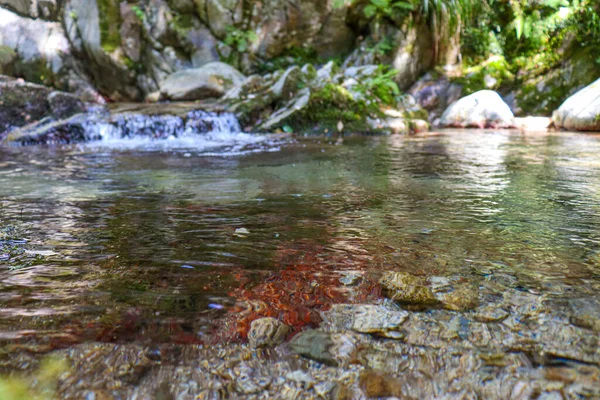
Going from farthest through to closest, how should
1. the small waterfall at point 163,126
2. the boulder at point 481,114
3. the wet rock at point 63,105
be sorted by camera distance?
the boulder at point 481,114, the wet rock at point 63,105, the small waterfall at point 163,126

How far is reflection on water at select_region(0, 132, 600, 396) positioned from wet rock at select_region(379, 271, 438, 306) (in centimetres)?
4

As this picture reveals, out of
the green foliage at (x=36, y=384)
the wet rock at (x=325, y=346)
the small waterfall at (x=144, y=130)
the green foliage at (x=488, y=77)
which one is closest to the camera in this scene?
the green foliage at (x=36, y=384)

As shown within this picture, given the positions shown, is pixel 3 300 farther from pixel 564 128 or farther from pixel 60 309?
pixel 564 128

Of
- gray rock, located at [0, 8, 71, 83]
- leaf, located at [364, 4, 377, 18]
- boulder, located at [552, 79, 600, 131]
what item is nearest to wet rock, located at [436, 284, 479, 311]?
boulder, located at [552, 79, 600, 131]

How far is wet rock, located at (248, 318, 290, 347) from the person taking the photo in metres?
1.00

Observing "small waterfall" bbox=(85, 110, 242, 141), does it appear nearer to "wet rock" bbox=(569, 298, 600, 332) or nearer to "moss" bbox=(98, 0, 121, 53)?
"moss" bbox=(98, 0, 121, 53)

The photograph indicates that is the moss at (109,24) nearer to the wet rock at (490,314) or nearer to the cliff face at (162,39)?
the cliff face at (162,39)

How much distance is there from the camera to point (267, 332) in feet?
3.43

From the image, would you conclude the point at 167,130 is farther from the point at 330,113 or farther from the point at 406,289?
the point at 406,289

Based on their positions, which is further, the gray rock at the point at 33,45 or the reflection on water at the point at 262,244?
the gray rock at the point at 33,45

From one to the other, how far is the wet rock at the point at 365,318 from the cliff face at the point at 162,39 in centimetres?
1310

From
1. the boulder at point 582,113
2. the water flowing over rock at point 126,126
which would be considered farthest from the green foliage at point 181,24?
the boulder at point 582,113

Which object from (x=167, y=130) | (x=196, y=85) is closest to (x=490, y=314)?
(x=167, y=130)

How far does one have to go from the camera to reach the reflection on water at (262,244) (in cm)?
114
